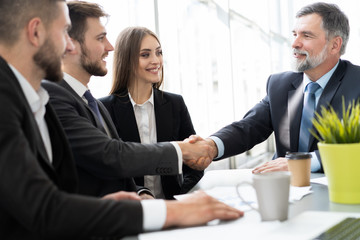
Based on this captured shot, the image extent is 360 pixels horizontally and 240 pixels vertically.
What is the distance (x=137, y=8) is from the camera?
3816 mm

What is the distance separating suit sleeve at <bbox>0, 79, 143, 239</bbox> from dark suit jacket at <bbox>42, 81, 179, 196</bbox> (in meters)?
0.74

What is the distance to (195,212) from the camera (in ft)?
3.92

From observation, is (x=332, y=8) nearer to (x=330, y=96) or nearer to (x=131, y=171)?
(x=330, y=96)

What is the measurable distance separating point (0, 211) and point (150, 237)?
15.4 inches

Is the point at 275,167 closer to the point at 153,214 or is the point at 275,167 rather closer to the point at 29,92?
the point at 153,214

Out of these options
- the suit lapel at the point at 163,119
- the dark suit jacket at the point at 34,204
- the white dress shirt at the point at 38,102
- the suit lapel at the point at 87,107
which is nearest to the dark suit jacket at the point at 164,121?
the suit lapel at the point at 163,119

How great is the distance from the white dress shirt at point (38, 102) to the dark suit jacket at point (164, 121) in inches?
49.5

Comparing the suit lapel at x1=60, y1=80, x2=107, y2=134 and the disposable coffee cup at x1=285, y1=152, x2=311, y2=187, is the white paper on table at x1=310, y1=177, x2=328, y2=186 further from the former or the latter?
the suit lapel at x1=60, y1=80, x2=107, y2=134

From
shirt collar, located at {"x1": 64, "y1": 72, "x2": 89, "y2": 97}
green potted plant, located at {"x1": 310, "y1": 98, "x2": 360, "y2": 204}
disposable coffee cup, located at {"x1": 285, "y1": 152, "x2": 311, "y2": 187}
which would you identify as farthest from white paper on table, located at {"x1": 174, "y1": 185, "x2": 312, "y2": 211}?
shirt collar, located at {"x1": 64, "y1": 72, "x2": 89, "y2": 97}

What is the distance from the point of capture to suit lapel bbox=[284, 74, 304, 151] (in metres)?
2.54

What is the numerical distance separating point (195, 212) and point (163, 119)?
170 centimetres

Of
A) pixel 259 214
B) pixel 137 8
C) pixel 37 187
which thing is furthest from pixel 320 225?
pixel 137 8

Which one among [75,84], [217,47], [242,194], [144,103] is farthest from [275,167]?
[217,47]

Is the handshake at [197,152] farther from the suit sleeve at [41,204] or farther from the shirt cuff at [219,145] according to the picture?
the suit sleeve at [41,204]
